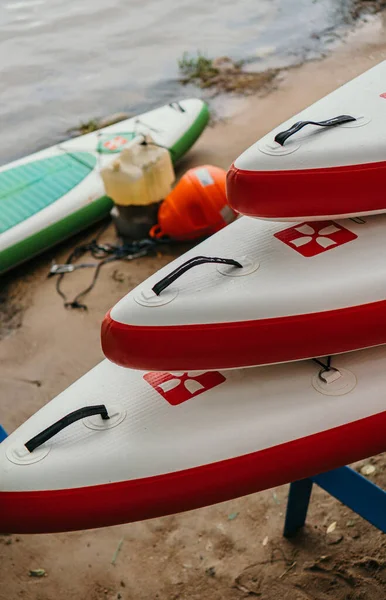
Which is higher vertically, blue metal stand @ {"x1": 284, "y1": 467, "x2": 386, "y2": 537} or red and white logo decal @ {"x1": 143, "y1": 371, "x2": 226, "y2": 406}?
red and white logo decal @ {"x1": 143, "y1": 371, "x2": 226, "y2": 406}

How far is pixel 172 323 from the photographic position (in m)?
1.44

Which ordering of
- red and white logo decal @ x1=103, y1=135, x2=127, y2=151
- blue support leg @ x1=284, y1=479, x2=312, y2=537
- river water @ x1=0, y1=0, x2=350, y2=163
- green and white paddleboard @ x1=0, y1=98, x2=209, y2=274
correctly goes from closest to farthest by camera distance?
blue support leg @ x1=284, y1=479, x2=312, y2=537 < green and white paddleboard @ x1=0, y1=98, x2=209, y2=274 < red and white logo decal @ x1=103, y1=135, x2=127, y2=151 < river water @ x1=0, y1=0, x2=350, y2=163

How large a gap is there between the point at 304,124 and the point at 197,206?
1973 millimetres

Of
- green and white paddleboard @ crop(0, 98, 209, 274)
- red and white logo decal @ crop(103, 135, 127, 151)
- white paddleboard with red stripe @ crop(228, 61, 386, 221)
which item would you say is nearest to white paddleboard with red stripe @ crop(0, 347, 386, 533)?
white paddleboard with red stripe @ crop(228, 61, 386, 221)

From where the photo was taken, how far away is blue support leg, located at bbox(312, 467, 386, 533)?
174 cm

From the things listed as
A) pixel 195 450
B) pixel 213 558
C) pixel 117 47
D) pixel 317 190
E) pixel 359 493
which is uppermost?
pixel 317 190

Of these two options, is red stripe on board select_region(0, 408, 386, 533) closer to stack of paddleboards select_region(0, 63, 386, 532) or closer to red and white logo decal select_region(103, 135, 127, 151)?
stack of paddleboards select_region(0, 63, 386, 532)

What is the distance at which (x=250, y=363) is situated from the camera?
145 centimetres

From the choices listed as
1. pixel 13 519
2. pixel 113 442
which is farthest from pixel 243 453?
pixel 13 519

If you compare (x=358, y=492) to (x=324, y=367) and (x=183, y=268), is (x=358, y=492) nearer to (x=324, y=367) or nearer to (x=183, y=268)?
(x=324, y=367)

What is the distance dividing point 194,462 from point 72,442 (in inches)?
11.6

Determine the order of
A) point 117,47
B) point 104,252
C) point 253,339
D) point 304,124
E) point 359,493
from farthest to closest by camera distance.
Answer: point 117,47 < point 104,252 < point 359,493 < point 304,124 < point 253,339

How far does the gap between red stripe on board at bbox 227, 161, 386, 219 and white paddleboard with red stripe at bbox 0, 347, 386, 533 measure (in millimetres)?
372

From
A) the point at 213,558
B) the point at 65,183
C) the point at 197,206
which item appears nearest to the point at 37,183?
the point at 65,183
